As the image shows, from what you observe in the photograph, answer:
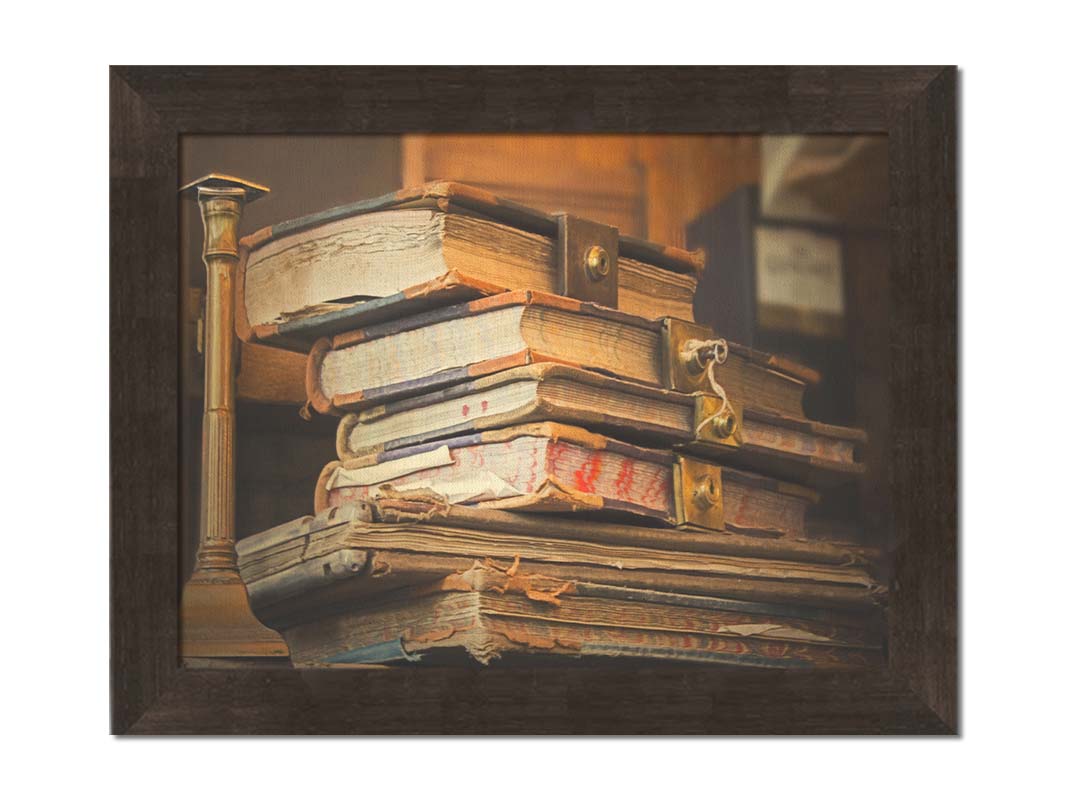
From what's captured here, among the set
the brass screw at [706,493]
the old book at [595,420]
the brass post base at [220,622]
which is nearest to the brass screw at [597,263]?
the old book at [595,420]

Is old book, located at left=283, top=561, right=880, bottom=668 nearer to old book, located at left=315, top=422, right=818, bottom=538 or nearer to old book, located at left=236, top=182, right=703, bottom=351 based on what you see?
old book, located at left=315, top=422, right=818, bottom=538

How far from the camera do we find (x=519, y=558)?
1650mm

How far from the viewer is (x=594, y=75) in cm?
173

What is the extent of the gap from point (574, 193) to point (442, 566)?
415 millimetres

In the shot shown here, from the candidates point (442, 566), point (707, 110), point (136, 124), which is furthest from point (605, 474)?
point (136, 124)

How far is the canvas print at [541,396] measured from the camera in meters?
1.66

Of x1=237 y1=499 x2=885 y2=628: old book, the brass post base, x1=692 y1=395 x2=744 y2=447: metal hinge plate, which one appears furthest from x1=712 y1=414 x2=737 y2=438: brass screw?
the brass post base

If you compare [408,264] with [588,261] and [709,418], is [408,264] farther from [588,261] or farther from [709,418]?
[709,418]

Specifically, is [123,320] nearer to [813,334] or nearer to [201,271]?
[201,271]

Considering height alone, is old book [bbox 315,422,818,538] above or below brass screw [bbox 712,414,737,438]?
below

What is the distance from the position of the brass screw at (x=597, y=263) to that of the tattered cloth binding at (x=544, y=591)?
0.86 ft

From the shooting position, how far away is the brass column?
168 cm

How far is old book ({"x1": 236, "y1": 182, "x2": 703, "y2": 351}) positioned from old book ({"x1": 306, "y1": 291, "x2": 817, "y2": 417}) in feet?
0.06

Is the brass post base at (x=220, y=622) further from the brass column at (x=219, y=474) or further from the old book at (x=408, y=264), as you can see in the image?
the old book at (x=408, y=264)
